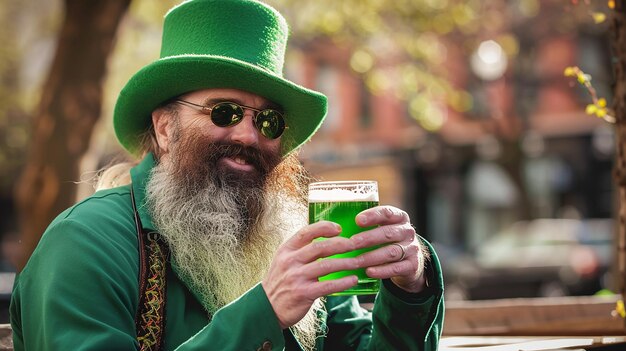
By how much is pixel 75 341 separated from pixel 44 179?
19.2ft

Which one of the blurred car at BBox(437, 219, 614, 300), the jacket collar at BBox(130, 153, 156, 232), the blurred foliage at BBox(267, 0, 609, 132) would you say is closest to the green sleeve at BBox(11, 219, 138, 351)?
the jacket collar at BBox(130, 153, 156, 232)

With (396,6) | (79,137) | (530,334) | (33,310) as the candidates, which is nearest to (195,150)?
(33,310)

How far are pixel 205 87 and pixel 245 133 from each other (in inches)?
7.9

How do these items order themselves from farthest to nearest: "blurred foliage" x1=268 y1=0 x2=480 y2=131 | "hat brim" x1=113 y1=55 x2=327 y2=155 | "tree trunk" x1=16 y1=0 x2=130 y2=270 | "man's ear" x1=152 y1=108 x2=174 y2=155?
"blurred foliage" x1=268 y1=0 x2=480 y2=131 < "tree trunk" x1=16 y1=0 x2=130 y2=270 < "man's ear" x1=152 y1=108 x2=174 y2=155 < "hat brim" x1=113 y1=55 x2=327 y2=155

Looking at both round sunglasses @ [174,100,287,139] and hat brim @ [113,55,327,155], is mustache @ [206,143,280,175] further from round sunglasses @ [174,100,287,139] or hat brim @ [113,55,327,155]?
hat brim @ [113,55,327,155]

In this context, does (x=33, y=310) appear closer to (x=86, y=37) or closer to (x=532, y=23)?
(x=86, y=37)

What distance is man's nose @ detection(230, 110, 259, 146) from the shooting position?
279cm

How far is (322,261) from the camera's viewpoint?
2043 mm

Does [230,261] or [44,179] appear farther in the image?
[44,179]

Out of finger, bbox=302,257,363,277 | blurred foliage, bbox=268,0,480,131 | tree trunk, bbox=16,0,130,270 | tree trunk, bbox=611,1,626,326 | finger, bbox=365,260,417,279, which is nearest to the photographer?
finger, bbox=302,257,363,277

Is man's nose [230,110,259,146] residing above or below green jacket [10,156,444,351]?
above

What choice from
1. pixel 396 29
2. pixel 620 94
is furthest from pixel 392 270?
pixel 396 29

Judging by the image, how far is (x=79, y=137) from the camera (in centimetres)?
781

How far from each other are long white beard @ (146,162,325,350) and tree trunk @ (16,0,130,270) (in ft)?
16.8
